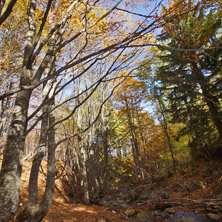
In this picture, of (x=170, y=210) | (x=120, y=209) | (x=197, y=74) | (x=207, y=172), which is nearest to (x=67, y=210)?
(x=120, y=209)

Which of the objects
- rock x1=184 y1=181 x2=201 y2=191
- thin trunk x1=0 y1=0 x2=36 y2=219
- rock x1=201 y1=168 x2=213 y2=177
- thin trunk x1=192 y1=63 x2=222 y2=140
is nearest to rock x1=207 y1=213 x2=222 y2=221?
rock x1=184 y1=181 x2=201 y2=191

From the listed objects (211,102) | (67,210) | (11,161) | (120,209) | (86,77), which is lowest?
(120,209)

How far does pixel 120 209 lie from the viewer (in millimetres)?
7027

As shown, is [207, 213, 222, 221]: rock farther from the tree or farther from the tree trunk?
the tree trunk

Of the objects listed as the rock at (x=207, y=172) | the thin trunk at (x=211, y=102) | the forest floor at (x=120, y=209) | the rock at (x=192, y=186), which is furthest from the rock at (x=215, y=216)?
the thin trunk at (x=211, y=102)

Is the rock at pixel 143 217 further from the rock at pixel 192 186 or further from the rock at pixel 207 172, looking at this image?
the rock at pixel 207 172

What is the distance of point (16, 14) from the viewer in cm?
557

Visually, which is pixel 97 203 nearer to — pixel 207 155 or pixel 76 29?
pixel 207 155

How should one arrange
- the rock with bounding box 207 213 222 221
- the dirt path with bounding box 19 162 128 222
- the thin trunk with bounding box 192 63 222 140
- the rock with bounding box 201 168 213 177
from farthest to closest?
the rock with bounding box 201 168 213 177, the thin trunk with bounding box 192 63 222 140, the dirt path with bounding box 19 162 128 222, the rock with bounding box 207 213 222 221

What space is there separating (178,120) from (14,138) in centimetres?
1061

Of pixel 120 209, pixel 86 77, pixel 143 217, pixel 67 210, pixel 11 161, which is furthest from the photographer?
pixel 86 77

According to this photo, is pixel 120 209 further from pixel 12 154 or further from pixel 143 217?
pixel 12 154

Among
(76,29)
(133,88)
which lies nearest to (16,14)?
(76,29)

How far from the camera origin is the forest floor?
5438 mm
